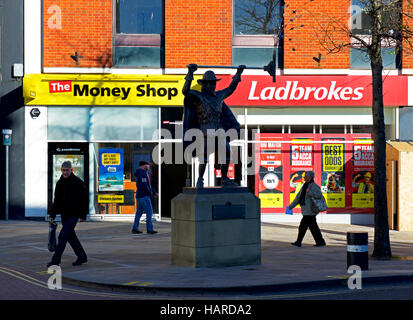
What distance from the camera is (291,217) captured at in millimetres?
21391

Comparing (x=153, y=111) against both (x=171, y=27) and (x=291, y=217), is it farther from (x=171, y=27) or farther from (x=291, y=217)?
(x=291, y=217)

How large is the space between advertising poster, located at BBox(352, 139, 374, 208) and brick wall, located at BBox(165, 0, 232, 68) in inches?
194

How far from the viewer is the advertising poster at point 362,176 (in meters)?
21.5

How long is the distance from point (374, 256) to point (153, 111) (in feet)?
31.9

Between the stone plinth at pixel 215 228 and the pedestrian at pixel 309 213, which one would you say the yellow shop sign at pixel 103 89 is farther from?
the stone plinth at pixel 215 228

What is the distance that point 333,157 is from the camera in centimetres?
2150

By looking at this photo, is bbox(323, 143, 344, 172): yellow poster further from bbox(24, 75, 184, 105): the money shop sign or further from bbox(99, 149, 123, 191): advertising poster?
bbox(99, 149, 123, 191): advertising poster

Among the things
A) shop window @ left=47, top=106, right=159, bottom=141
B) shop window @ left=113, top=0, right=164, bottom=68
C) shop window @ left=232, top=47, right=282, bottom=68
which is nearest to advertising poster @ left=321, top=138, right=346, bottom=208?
shop window @ left=232, top=47, right=282, bottom=68

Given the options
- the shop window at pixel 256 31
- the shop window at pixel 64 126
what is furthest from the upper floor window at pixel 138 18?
the shop window at pixel 64 126

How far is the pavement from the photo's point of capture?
32.2 ft

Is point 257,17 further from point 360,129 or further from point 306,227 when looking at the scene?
point 306,227

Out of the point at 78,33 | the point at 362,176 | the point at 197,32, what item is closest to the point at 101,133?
the point at 78,33

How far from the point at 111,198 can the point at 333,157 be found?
276 inches
